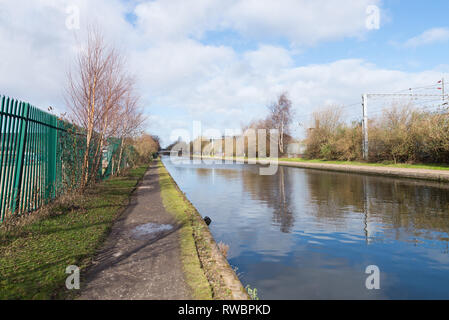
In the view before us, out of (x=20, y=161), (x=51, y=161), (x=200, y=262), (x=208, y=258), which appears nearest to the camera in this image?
(x=200, y=262)

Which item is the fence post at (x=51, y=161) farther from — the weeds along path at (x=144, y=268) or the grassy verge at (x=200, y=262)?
the grassy verge at (x=200, y=262)

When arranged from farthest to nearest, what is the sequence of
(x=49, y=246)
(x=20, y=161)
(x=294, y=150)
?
1. (x=294, y=150)
2. (x=20, y=161)
3. (x=49, y=246)

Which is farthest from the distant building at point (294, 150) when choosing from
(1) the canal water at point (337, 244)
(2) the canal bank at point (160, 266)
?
(2) the canal bank at point (160, 266)

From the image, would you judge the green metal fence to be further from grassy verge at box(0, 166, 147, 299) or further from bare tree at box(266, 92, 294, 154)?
bare tree at box(266, 92, 294, 154)

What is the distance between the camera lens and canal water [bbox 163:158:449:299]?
425 centimetres

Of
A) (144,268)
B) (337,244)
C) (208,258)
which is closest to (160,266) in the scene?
(144,268)

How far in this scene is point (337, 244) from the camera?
597cm

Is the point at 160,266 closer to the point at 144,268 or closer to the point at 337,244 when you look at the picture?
the point at 144,268

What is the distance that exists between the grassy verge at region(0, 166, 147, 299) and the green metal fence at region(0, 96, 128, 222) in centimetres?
39

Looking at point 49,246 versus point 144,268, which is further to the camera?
point 49,246

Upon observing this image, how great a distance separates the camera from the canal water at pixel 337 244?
4250 millimetres

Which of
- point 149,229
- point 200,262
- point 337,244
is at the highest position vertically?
point 149,229

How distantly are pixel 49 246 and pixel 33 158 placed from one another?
2.69 m
